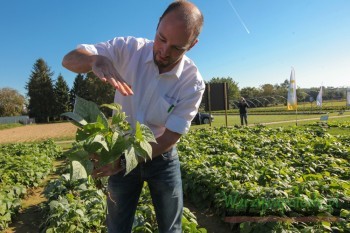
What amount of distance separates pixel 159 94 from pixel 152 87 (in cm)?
7

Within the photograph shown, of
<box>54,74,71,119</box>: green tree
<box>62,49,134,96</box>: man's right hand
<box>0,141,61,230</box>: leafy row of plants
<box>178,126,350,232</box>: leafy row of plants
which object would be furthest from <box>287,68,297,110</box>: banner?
<box>54,74,71,119</box>: green tree

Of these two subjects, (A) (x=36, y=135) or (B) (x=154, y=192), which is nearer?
(B) (x=154, y=192)

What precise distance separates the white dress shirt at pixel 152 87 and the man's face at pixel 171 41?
7 centimetres

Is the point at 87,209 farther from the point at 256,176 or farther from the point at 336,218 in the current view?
the point at 336,218

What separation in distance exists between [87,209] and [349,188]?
3.62m

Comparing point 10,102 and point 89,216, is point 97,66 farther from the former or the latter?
point 10,102

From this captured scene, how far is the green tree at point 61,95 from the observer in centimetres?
5873

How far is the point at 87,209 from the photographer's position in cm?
410

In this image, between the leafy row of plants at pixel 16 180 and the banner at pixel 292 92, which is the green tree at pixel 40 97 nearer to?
the banner at pixel 292 92

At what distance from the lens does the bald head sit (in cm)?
177

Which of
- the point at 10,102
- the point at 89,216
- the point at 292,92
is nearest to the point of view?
the point at 89,216

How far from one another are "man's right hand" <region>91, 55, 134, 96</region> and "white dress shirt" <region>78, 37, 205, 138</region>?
0.86 ft

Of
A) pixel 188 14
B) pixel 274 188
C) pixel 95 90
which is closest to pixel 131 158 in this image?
pixel 188 14

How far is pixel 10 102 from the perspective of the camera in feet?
224
